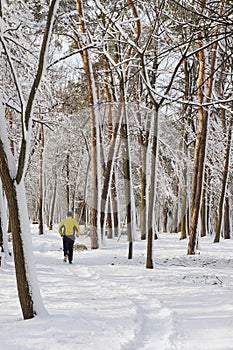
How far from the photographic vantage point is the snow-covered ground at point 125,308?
5043 millimetres

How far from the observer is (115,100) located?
19.8 metres

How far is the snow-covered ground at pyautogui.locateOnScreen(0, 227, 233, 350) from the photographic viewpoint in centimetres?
504

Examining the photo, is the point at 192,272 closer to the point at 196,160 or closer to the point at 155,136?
the point at 155,136

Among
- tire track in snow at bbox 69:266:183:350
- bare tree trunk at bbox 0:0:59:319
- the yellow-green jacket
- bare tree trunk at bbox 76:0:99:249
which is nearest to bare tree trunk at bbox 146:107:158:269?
tire track in snow at bbox 69:266:183:350

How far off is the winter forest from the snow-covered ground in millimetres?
779

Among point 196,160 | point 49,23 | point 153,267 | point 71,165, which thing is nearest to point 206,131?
point 196,160

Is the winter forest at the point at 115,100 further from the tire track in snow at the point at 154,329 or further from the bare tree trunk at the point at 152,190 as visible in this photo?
the tire track in snow at the point at 154,329

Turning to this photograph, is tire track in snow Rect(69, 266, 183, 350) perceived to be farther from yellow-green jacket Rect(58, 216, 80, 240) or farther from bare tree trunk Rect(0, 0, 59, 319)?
yellow-green jacket Rect(58, 216, 80, 240)

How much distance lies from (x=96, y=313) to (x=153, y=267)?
5653 mm

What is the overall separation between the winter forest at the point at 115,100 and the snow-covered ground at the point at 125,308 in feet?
2.56

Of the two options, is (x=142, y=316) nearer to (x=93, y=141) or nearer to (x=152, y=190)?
(x=152, y=190)

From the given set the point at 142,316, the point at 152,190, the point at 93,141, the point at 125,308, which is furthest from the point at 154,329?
the point at 93,141

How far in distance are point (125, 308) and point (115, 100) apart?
14111 millimetres

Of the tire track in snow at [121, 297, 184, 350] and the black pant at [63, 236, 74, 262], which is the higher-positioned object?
the black pant at [63, 236, 74, 262]
